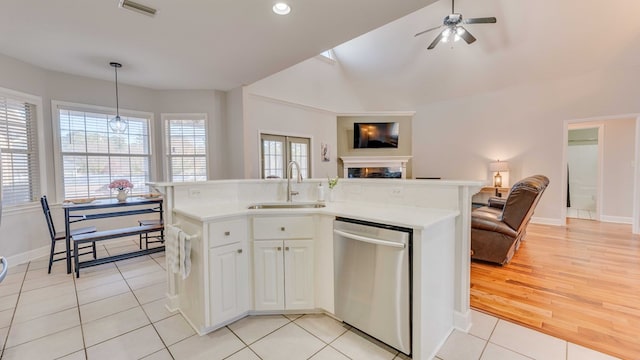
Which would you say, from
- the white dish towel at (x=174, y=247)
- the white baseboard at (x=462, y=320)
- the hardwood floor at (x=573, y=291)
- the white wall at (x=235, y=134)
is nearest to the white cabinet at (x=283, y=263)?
the white dish towel at (x=174, y=247)

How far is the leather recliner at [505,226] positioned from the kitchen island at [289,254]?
Answer: 1.59 m

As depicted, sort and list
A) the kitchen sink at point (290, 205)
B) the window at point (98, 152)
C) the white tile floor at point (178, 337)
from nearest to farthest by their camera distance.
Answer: the white tile floor at point (178, 337), the kitchen sink at point (290, 205), the window at point (98, 152)

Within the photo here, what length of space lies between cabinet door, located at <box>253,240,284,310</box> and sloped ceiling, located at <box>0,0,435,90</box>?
2034 mm

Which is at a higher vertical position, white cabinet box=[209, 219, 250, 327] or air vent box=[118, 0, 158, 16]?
air vent box=[118, 0, 158, 16]

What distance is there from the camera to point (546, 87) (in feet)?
17.6

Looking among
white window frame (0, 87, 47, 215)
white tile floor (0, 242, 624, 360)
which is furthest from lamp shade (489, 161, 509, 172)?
white window frame (0, 87, 47, 215)

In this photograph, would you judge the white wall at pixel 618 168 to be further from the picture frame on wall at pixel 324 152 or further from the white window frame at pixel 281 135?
the white window frame at pixel 281 135

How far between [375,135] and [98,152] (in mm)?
5904

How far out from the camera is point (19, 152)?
3564 mm

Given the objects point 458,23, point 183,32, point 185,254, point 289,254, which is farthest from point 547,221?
point 183,32

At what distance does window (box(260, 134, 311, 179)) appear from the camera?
5434 millimetres

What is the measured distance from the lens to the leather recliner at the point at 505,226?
10.3ft

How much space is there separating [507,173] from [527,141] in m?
0.76

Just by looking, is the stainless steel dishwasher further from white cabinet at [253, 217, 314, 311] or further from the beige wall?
the beige wall
